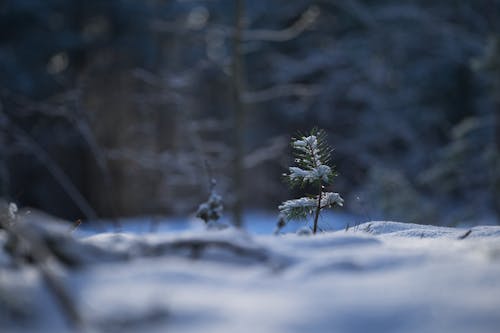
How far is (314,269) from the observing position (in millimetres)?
1442

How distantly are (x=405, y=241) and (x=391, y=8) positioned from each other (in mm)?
15897

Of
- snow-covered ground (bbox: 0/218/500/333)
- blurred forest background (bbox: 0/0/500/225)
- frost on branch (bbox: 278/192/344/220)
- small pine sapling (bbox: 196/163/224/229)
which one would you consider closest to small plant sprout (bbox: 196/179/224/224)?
small pine sapling (bbox: 196/163/224/229)

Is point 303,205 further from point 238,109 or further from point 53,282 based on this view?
point 238,109

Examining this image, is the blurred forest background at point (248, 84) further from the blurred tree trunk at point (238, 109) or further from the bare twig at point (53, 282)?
the bare twig at point (53, 282)

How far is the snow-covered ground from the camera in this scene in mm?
1095

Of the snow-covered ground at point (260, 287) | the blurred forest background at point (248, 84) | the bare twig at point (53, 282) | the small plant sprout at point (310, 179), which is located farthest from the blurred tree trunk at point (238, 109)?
the bare twig at point (53, 282)

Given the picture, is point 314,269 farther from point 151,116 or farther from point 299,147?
point 151,116

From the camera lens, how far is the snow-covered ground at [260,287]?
109 centimetres

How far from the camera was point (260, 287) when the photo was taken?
1315mm

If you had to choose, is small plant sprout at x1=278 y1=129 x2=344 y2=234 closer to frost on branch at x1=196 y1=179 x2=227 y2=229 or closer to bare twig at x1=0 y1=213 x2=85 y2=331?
frost on branch at x1=196 y1=179 x2=227 y2=229

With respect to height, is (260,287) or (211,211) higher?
(211,211)

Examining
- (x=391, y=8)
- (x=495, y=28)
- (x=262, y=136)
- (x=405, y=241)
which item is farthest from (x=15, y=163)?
(x=405, y=241)

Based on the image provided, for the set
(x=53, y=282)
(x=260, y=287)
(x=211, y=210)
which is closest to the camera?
(x=53, y=282)

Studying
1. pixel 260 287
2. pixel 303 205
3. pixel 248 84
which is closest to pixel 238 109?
pixel 303 205
